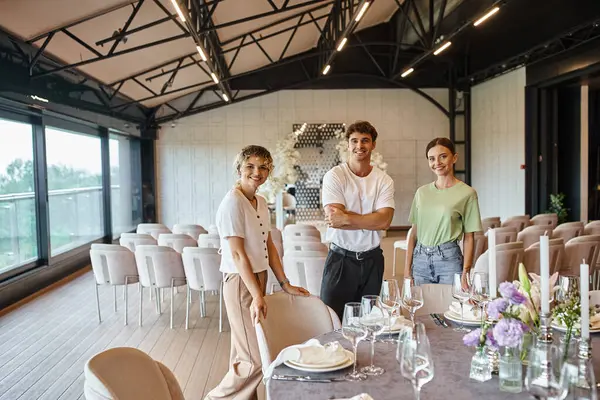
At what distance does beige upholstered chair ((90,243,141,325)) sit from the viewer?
6488 millimetres

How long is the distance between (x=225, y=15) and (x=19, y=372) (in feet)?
19.4

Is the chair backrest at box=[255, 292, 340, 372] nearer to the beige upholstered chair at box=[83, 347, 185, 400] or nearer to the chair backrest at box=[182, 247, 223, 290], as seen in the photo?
the beige upholstered chair at box=[83, 347, 185, 400]

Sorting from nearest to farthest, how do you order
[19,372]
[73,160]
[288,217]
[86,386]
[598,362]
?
1. [86,386]
2. [598,362]
3. [19,372]
4. [73,160]
5. [288,217]

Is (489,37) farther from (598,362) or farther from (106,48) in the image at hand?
(598,362)

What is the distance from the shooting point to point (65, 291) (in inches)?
341

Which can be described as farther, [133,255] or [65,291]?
[65,291]

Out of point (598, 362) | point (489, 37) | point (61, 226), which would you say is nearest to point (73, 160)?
point (61, 226)

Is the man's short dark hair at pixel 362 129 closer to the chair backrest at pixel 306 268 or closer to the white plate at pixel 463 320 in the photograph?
the white plate at pixel 463 320

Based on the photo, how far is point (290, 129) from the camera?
610 inches

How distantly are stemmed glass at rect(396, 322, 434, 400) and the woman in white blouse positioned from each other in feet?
5.34

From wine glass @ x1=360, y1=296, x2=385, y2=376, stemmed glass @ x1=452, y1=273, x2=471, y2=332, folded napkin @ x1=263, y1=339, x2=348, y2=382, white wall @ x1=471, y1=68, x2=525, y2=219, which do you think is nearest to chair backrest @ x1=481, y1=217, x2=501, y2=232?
white wall @ x1=471, y1=68, x2=525, y2=219

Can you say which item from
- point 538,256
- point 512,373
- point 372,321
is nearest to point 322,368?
point 372,321

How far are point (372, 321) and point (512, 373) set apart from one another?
21.4 inches

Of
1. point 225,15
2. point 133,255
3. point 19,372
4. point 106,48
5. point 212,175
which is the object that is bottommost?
point 19,372
